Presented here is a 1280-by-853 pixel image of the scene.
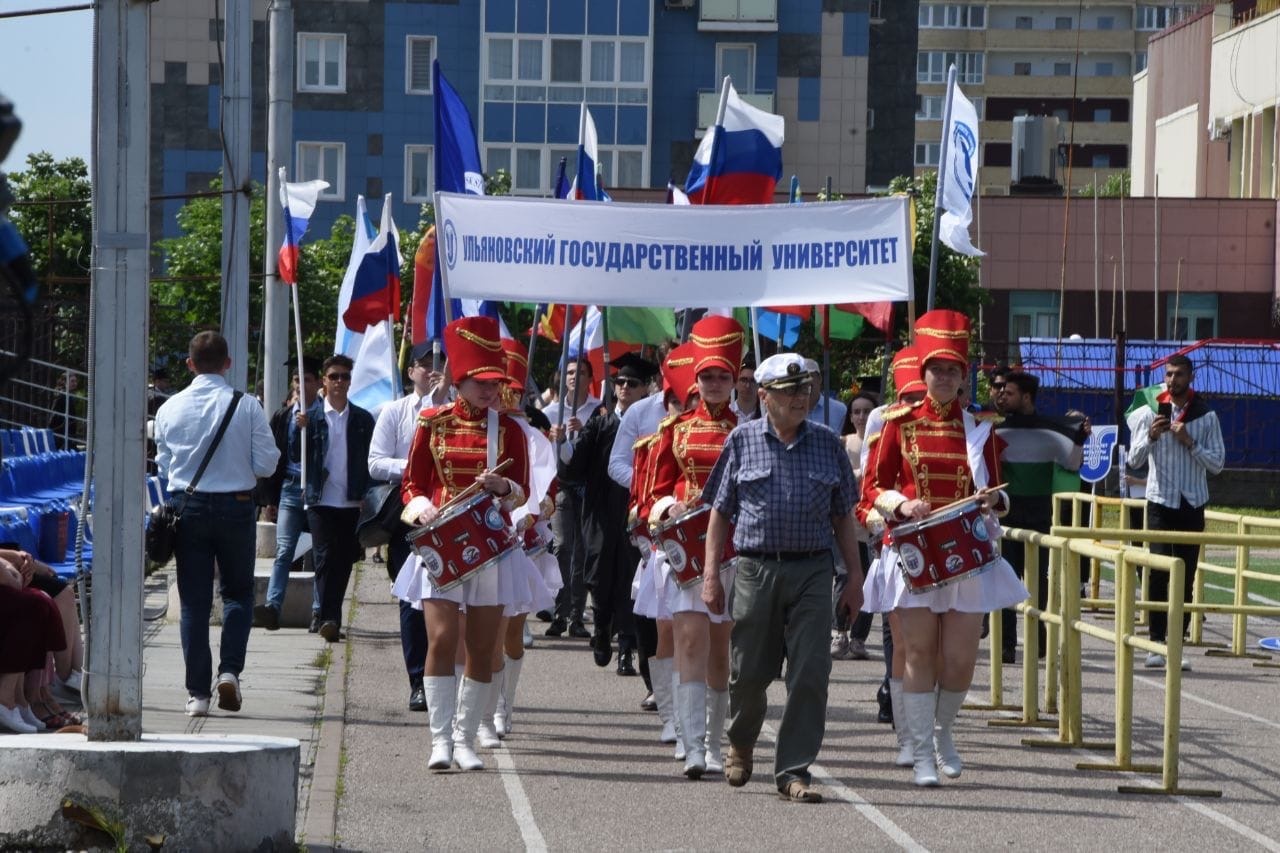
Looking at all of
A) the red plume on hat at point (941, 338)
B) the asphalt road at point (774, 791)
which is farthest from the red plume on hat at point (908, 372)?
the asphalt road at point (774, 791)

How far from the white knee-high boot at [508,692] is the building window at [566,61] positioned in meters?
52.6

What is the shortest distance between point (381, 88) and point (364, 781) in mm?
53899

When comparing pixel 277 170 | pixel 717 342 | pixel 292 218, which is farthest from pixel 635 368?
pixel 292 218

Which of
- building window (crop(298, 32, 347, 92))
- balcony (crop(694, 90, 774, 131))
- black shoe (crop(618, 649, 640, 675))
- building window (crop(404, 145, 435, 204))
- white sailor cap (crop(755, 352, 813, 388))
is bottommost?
black shoe (crop(618, 649, 640, 675))

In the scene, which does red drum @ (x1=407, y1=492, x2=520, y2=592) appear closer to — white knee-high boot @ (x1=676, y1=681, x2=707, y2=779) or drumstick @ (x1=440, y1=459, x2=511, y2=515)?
drumstick @ (x1=440, y1=459, x2=511, y2=515)

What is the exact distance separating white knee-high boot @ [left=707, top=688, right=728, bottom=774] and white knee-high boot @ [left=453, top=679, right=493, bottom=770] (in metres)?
1.04

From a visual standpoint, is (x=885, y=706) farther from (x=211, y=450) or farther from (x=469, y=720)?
(x=211, y=450)

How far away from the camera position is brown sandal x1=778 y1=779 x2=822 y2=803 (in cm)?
916

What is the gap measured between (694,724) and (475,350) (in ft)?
6.48

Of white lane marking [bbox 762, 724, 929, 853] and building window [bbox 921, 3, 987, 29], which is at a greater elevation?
building window [bbox 921, 3, 987, 29]

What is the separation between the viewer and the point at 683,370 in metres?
10.6

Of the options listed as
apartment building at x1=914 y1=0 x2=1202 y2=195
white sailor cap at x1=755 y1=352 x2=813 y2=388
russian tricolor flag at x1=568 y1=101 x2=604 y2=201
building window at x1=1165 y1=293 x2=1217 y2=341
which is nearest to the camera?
white sailor cap at x1=755 y1=352 x2=813 y2=388

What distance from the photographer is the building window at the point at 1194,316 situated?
52219 millimetres

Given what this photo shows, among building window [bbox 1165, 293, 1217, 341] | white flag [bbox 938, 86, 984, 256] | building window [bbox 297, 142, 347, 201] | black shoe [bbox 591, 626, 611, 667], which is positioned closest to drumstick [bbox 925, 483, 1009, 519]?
white flag [bbox 938, 86, 984, 256]
